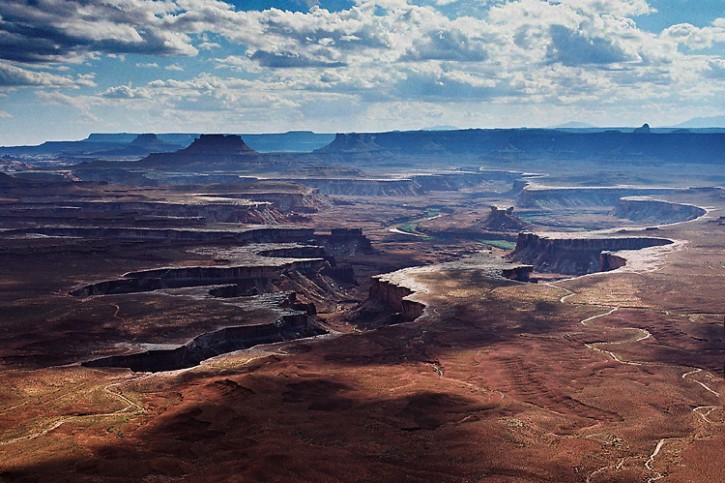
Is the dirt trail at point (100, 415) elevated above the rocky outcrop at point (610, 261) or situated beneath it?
elevated above

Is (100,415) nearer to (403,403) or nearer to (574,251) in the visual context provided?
(403,403)

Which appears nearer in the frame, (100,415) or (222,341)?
(100,415)

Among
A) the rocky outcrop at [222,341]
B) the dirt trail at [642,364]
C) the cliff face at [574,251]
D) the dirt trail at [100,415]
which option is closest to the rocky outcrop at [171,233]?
the cliff face at [574,251]

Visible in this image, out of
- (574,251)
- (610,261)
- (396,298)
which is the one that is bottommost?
(574,251)

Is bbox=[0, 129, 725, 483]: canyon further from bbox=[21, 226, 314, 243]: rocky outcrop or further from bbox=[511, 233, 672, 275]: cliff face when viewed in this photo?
bbox=[511, 233, 672, 275]: cliff face

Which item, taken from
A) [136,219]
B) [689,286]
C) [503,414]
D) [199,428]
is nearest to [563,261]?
[689,286]

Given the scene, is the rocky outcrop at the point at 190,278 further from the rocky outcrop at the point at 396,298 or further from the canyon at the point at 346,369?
the rocky outcrop at the point at 396,298

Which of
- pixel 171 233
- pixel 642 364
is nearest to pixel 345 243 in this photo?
pixel 171 233

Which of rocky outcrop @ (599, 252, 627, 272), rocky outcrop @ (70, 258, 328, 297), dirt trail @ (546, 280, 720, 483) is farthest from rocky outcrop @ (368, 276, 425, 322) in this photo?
rocky outcrop @ (599, 252, 627, 272)
